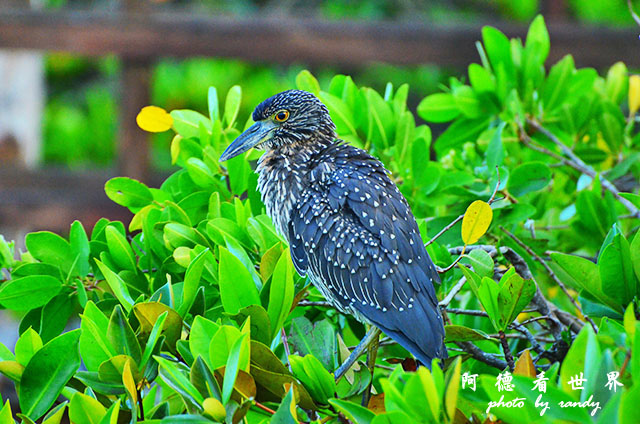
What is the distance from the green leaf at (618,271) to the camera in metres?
1.25

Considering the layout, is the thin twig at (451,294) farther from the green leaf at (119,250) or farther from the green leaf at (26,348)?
the green leaf at (26,348)

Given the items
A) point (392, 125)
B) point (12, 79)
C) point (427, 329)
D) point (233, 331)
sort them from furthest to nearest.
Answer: point (12, 79) < point (392, 125) < point (427, 329) < point (233, 331)

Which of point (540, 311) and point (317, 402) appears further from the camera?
point (540, 311)

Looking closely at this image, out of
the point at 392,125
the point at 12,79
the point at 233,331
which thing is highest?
the point at 392,125

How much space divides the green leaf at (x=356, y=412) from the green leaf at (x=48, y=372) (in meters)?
0.48

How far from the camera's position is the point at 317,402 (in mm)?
1249

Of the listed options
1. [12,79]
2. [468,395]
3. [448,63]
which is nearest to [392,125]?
[468,395]

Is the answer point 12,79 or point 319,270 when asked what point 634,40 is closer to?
point 319,270

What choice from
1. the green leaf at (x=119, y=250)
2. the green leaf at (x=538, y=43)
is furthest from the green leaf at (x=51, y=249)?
the green leaf at (x=538, y=43)

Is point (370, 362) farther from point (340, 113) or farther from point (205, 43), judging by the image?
point (205, 43)

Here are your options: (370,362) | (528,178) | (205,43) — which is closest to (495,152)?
(528,178)

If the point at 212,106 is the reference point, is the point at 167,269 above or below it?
below

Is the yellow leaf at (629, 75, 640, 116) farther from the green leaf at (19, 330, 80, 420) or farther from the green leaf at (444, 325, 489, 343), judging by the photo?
the green leaf at (19, 330, 80, 420)

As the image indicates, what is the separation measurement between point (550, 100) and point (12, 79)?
152 inches
